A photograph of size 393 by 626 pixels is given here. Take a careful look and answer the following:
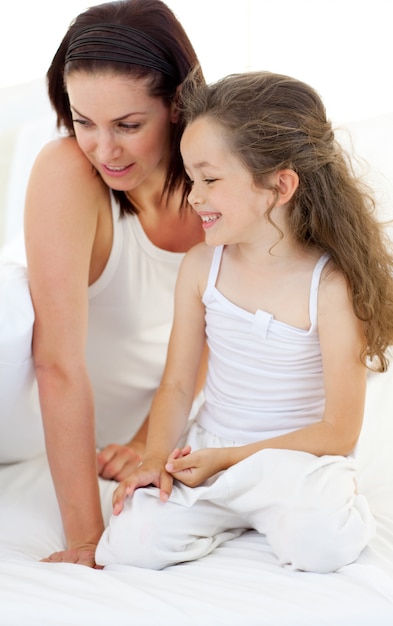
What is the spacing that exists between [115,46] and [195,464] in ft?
2.13

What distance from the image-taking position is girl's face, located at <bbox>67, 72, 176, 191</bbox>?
55.0 inches

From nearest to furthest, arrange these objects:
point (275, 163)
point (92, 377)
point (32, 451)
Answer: point (275, 163)
point (32, 451)
point (92, 377)

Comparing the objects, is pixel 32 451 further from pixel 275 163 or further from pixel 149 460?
pixel 275 163

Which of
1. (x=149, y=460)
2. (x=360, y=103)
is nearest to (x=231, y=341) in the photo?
(x=149, y=460)

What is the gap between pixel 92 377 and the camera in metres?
1.86

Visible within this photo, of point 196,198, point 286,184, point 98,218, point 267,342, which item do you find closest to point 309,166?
point 286,184

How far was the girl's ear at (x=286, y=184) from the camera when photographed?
Answer: 1.35 metres

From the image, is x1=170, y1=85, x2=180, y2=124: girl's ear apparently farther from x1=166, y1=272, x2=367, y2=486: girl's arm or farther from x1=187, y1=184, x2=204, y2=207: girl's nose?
x1=166, y1=272, x2=367, y2=486: girl's arm

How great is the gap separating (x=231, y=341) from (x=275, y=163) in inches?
12.0

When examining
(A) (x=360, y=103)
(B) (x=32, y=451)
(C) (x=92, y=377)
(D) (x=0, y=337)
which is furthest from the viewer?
(A) (x=360, y=103)

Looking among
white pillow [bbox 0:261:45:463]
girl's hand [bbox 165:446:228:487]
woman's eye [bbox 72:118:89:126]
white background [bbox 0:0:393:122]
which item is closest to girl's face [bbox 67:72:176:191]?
woman's eye [bbox 72:118:89:126]

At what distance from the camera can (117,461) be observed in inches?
67.7

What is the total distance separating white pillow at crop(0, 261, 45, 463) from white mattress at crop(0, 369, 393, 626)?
0.26 meters

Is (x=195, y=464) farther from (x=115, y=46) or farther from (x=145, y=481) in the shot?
(x=115, y=46)
